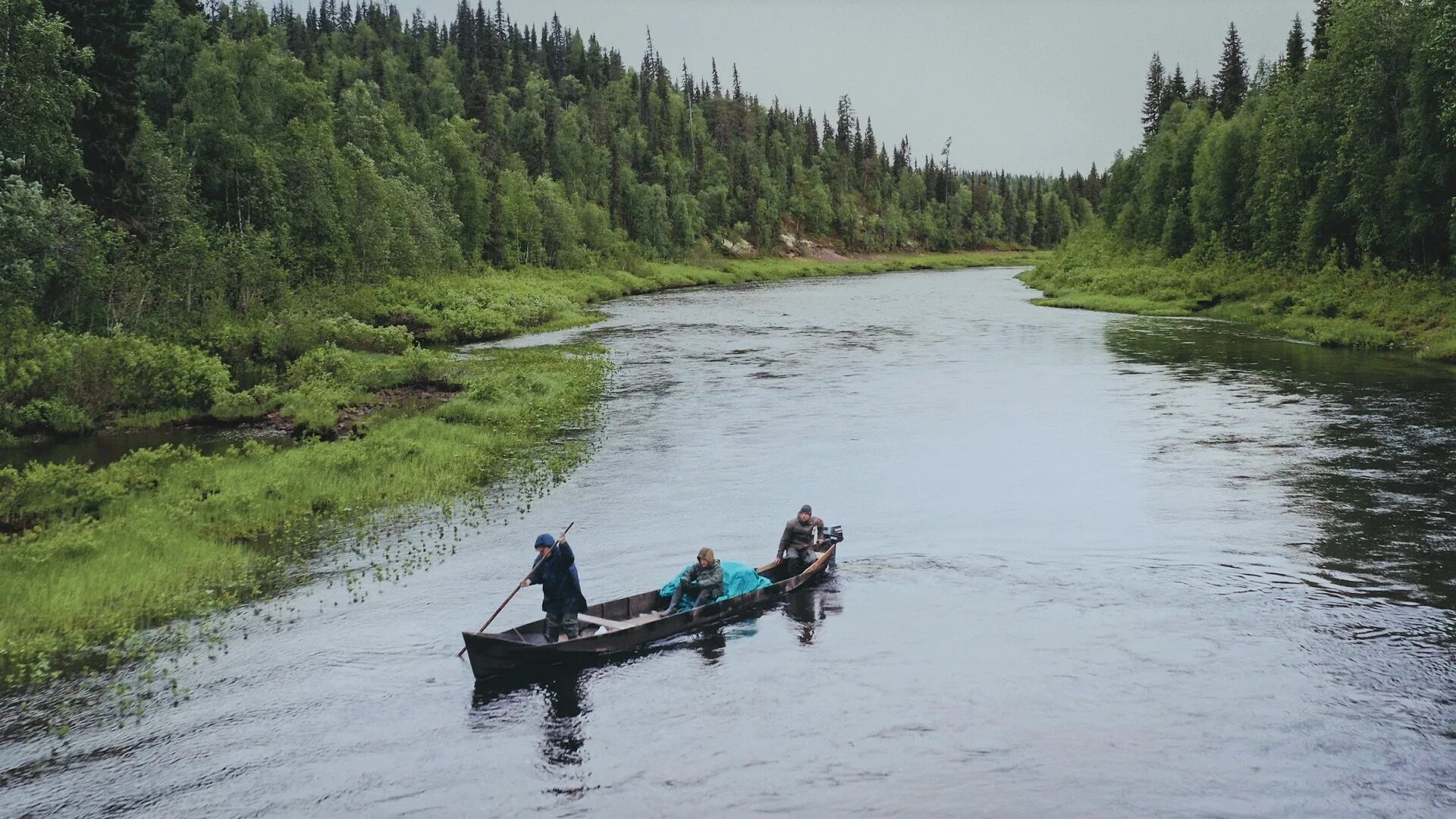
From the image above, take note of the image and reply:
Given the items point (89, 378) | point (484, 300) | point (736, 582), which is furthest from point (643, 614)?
point (484, 300)

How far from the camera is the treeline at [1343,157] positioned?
190 ft

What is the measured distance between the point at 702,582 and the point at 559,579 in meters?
3.36

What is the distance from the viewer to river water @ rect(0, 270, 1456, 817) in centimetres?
1457

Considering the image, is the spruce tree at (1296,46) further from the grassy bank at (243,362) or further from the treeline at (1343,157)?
the grassy bank at (243,362)

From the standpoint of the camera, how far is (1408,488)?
28.5m

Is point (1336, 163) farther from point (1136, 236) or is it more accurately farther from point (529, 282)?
point (529, 282)

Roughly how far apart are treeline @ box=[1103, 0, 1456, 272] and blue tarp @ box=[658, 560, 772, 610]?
43.4 m

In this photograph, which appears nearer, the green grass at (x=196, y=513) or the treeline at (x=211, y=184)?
the green grass at (x=196, y=513)

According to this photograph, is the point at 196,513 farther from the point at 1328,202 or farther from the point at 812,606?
the point at 1328,202

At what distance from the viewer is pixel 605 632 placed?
60.7 ft

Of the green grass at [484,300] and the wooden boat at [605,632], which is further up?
the green grass at [484,300]

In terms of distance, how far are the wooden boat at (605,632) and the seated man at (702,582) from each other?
324 mm

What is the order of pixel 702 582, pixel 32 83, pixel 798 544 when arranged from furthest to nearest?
1. pixel 32 83
2. pixel 798 544
3. pixel 702 582

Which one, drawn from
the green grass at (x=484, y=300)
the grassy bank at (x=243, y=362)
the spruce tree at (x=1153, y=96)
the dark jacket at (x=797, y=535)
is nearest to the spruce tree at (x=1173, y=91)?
the spruce tree at (x=1153, y=96)
